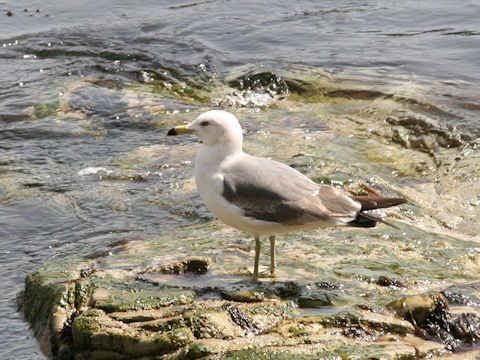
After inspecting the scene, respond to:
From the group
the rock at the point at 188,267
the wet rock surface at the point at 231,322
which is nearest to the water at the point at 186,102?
the wet rock surface at the point at 231,322

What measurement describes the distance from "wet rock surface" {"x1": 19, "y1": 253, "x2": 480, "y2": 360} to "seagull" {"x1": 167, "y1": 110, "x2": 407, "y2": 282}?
406 mm

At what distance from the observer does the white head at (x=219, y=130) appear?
5.15 metres

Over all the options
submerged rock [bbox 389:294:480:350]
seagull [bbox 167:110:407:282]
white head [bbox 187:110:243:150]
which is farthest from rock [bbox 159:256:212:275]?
submerged rock [bbox 389:294:480:350]

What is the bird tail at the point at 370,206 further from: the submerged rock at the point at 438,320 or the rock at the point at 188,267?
the rock at the point at 188,267

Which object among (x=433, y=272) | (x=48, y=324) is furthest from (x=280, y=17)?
(x=48, y=324)

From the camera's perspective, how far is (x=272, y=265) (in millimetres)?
5207

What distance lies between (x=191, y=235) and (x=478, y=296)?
7.76 ft

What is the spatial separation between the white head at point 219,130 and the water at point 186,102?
5.53 feet

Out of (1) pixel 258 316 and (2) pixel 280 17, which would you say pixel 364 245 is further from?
(2) pixel 280 17

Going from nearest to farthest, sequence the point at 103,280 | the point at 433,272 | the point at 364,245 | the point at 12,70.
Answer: the point at 103,280 < the point at 433,272 < the point at 364,245 < the point at 12,70

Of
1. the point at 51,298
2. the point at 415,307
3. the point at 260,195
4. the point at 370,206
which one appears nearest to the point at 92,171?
the point at 51,298

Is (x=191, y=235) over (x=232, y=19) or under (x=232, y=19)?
under

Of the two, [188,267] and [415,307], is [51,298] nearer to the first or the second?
[188,267]

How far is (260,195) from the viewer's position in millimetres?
4949
